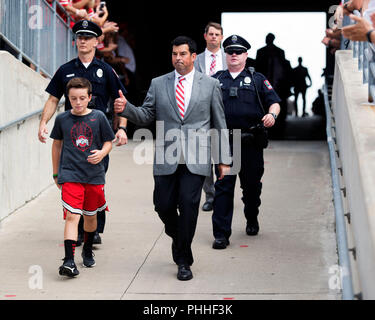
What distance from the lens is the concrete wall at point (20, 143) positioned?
29.0 ft

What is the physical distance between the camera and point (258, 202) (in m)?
8.06

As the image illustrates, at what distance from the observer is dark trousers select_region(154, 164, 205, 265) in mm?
6586

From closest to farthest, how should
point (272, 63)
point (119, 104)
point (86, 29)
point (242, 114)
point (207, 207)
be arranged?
1. point (119, 104)
2. point (86, 29)
3. point (242, 114)
4. point (207, 207)
5. point (272, 63)

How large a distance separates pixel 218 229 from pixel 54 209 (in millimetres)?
2732

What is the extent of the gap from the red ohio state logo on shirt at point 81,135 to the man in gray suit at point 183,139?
49 centimetres

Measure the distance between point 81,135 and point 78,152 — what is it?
15cm

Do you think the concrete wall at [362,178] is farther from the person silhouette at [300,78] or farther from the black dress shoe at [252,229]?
the person silhouette at [300,78]

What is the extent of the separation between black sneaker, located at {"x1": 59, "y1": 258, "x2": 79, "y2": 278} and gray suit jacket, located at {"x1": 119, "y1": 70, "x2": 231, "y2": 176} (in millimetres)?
1051

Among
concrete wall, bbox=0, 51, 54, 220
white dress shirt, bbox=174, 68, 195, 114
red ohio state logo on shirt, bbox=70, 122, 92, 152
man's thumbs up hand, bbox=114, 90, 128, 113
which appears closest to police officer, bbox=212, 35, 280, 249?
white dress shirt, bbox=174, 68, 195, 114

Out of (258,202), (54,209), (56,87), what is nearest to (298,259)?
(258,202)

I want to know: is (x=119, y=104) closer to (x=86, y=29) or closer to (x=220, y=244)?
(x=86, y=29)

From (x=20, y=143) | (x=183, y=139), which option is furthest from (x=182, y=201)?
(x=20, y=143)

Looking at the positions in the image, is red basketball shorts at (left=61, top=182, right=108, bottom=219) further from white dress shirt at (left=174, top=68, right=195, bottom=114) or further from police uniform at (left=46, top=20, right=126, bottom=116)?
white dress shirt at (left=174, top=68, right=195, bottom=114)

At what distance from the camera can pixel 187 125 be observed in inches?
261
